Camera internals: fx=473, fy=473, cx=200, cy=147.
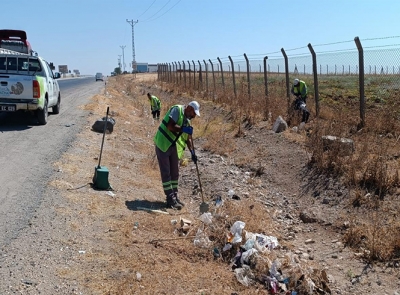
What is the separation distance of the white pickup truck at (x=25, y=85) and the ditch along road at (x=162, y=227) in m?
1.34

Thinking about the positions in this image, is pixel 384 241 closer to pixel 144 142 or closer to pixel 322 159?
pixel 322 159

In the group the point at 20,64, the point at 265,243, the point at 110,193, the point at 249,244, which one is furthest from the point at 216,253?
the point at 20,64

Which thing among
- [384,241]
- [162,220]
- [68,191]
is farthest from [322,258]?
[68,191]

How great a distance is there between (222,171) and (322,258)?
3.95 meters

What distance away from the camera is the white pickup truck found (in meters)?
11.5

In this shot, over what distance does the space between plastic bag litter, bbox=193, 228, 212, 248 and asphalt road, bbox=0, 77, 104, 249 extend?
1.94 m

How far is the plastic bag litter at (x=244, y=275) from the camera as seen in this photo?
490cm

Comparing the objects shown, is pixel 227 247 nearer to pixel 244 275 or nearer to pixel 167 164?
pixel 244 275

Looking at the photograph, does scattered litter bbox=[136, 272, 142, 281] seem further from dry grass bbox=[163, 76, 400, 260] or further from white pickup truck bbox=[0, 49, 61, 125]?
white pickup truck bbox=[0, 49, 61, 125]

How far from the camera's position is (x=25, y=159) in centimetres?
850

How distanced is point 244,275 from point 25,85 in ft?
28.2

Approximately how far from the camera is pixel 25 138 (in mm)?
10547

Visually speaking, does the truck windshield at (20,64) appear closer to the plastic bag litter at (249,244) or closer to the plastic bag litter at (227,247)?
the plastic bag litter at (227,247)

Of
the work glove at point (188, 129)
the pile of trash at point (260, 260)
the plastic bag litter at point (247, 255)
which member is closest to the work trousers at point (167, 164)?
the work glove at point (188, 129)
